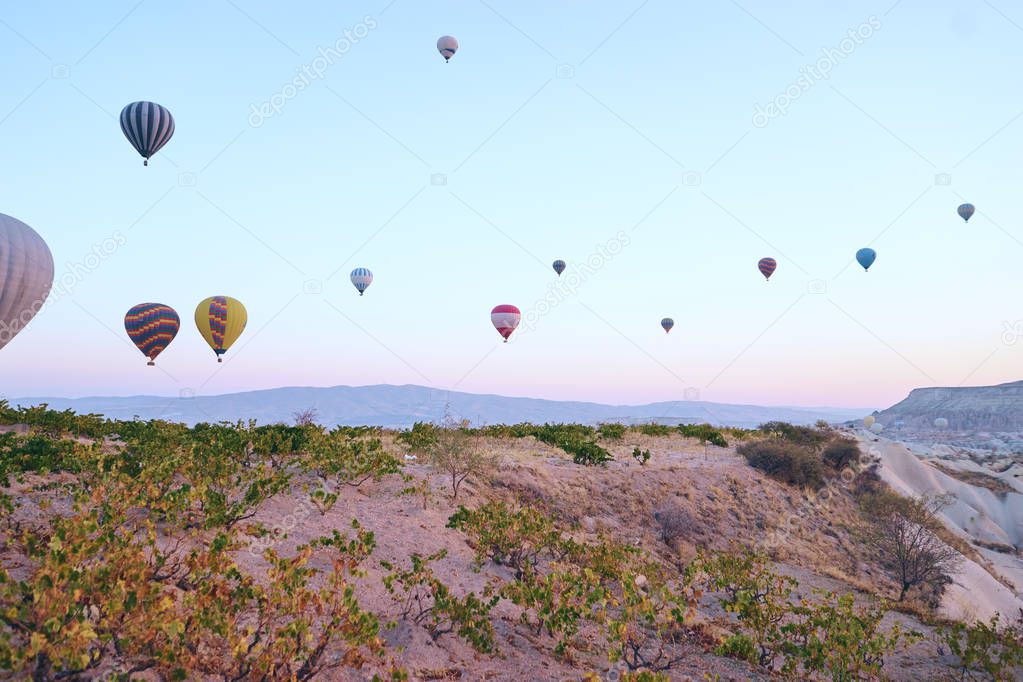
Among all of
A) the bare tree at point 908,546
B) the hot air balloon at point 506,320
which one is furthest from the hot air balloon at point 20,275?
the bare tree at point 908,546

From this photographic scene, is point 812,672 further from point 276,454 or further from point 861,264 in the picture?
point 861,264

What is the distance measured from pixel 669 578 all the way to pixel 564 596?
6.18 meters

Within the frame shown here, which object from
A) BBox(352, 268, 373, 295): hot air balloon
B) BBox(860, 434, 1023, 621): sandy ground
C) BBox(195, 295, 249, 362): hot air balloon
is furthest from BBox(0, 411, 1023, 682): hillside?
BBox(352, 268, 373, 295): hot air balloon

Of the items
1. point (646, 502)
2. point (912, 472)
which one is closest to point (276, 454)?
point (646, 502)

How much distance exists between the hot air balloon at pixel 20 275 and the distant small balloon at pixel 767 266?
142 ft

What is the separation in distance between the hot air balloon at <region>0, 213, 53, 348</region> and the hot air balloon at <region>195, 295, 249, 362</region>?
1019cm

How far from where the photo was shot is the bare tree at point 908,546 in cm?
1678

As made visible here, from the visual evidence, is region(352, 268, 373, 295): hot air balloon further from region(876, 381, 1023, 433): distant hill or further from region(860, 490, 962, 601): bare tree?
region(876, 381, 1023, 433): distant hill

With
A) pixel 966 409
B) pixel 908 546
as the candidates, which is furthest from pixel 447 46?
pixel 966 409

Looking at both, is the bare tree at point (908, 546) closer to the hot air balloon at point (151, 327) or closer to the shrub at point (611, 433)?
the shrub at point (611, 433)

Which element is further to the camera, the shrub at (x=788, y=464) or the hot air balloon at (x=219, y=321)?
the hot air balloon at (x=219, y=321)

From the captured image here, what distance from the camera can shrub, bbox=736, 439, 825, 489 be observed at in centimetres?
2255

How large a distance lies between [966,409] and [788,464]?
17400cm

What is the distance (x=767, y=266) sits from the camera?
4638 centimetres
